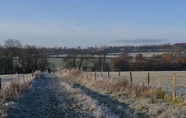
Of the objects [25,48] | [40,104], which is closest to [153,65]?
[25,48]

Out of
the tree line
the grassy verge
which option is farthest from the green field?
the grassy verge

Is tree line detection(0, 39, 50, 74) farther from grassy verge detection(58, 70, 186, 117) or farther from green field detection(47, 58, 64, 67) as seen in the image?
grassy verge detection(58, 70, 186, 117)

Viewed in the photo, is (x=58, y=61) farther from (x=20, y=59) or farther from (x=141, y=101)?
(x=141, y=101)

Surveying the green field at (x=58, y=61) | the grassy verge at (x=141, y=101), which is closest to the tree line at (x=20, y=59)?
the green field at (x=58, y=61)

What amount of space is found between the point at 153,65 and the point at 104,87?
7843 centimetres

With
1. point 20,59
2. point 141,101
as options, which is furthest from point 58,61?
point 141,101

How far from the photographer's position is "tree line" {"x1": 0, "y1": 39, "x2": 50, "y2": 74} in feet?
337

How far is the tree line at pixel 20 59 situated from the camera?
10276 cm

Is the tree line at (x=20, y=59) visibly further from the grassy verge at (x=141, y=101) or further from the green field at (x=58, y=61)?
the grassy verge at (x=141, y=101)

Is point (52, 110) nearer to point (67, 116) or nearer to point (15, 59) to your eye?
point (67, 116)

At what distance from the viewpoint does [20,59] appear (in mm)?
108312

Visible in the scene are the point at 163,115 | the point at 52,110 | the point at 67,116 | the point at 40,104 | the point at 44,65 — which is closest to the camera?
the point at 163,115

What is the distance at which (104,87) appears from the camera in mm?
21203

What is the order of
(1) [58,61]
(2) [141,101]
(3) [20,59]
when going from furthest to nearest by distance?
(1) [58,61] < (3) [20,59] < (2) [141,101]
